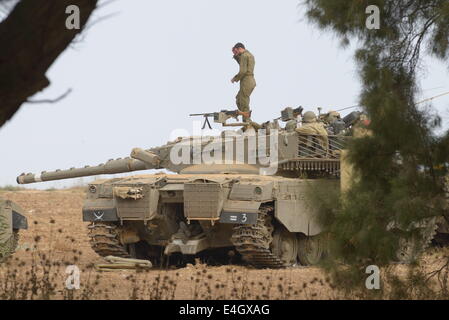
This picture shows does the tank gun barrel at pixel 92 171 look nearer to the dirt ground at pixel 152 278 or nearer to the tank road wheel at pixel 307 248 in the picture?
the dirt ground at pixel 152 278

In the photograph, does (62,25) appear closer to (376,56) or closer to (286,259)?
(376,56)

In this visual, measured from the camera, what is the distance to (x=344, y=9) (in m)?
10.1

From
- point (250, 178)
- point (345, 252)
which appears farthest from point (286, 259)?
point (345, 252)

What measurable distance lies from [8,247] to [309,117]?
5157 millimetres

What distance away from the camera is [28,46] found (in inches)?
252

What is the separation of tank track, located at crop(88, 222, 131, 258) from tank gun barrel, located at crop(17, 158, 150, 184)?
2.10m

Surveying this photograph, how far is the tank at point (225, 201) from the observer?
14875 mm

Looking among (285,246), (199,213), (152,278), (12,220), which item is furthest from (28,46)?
(12,220)

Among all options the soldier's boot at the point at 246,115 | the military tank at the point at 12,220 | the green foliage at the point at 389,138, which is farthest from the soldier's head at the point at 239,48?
the green foliage at the point at 389,138

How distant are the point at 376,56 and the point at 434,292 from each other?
2304mm

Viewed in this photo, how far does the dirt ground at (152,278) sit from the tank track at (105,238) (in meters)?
0.35

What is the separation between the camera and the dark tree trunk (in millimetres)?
6375

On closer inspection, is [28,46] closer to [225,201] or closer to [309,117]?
[225,201]
